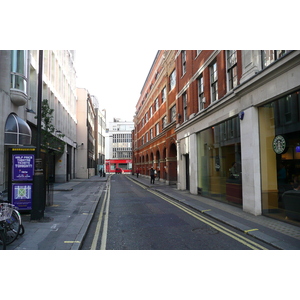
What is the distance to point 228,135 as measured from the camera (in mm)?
12297

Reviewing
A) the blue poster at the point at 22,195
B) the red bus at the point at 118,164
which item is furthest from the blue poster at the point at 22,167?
the red bus at the point at 118,164

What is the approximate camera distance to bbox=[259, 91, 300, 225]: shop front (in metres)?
7.94

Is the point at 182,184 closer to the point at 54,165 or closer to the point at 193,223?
the point at 193,223

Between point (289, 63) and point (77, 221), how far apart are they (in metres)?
8.43

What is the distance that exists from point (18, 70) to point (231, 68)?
1214 centimetres

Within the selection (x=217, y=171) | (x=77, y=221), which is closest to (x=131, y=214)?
(x=77, y=221)

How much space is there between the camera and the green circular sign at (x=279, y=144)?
336 inches

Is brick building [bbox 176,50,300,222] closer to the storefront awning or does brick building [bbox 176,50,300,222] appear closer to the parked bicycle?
the parked bicycle

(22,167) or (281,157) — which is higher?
(281,157)

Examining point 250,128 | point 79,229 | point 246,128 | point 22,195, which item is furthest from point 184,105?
point 79,229

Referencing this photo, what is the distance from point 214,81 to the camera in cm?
1398

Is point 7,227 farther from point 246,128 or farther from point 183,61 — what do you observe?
point 183,61

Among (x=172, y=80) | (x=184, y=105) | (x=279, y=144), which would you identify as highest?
(x=172, y=80)

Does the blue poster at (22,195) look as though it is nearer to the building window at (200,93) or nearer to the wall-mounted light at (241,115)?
the wall-mounted light at (241,115)
